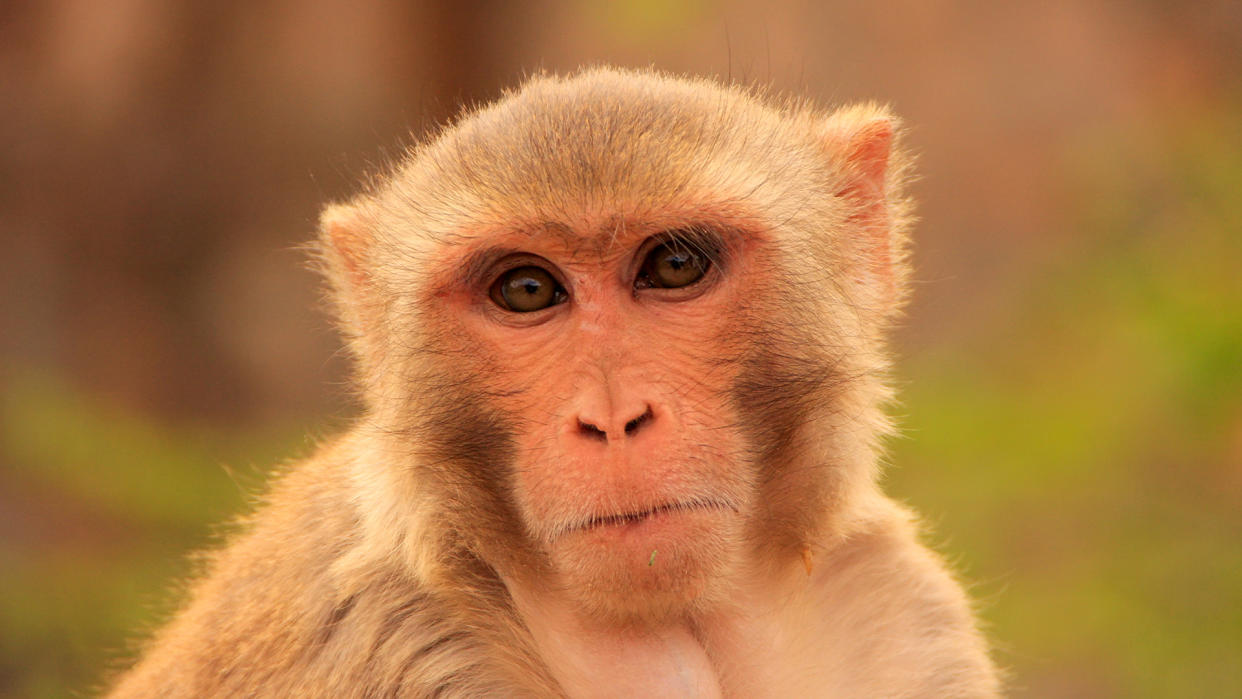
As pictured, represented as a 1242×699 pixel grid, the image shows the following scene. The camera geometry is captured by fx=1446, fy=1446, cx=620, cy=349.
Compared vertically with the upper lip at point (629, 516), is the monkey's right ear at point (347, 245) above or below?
above

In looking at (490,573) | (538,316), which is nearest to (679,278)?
(538,316)

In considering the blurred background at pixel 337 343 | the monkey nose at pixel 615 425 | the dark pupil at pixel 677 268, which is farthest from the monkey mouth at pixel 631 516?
the blurred background at pixel 337 343

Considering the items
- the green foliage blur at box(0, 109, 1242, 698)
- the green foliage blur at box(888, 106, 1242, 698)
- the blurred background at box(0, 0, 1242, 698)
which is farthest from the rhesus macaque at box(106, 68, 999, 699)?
the green foliage blur at box(888, 106, 1242, 698)

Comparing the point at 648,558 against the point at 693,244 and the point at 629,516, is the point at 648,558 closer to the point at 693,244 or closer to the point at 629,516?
the point at 629,516

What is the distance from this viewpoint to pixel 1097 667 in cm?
860

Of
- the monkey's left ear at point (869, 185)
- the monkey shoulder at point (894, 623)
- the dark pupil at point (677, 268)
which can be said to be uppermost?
the monkey's left ear at point (869, 185)

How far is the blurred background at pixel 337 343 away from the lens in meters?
8.91


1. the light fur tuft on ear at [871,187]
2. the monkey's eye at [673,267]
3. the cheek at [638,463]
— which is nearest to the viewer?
the cheek at [638,463]

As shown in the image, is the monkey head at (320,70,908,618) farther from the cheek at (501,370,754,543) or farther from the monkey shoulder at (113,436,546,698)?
the monkey shoulder at (113,436,546,698)

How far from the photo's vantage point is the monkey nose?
11.2 ft

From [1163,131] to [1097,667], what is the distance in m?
4.62

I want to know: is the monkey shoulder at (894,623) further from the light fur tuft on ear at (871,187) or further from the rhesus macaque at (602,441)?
the light fur tuft on ear at (871,187)

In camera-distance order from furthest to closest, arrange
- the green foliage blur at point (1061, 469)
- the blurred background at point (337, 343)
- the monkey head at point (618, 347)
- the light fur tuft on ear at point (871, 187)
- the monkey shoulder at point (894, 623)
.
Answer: the blurred background at point (337, 343) < the green foliage blur at point (1061, 469) < the light fur tuft on ear at point (871, 187) < the monkey shoulder at point (894, 623) < the monkey head at point (618, 347)

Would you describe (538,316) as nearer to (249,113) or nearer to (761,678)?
(761,678)
